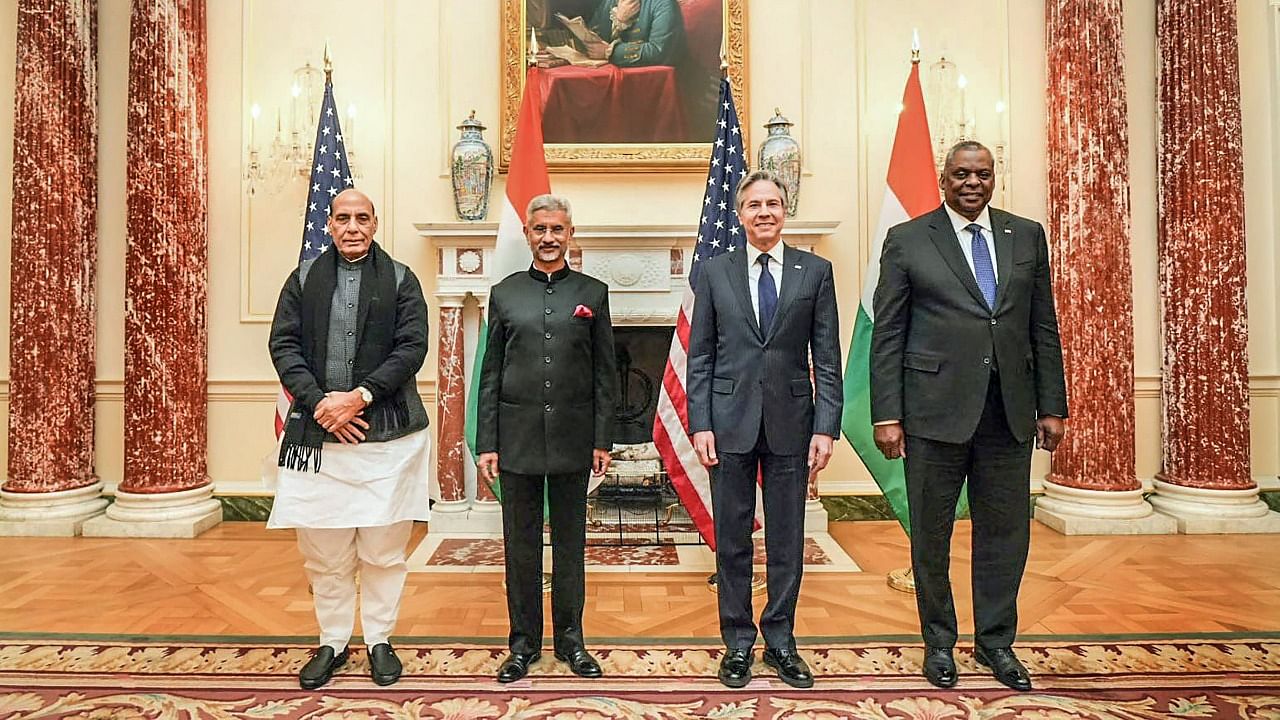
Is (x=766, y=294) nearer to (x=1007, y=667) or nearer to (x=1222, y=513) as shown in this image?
(x=1007, y=667)

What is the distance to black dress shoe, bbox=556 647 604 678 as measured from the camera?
243cm

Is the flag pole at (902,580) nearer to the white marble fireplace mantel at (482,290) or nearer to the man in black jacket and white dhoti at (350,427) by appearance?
the white marble fireplace mantel at (482,290)

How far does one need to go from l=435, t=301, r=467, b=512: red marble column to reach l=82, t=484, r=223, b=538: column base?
1418mm

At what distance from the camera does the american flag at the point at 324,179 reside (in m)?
3.68

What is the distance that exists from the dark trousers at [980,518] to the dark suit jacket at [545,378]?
1038 mm

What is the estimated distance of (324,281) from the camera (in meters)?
2.37

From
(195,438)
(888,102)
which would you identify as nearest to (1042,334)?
(888,102)

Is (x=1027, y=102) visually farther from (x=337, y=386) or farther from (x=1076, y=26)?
(x=337, y=386)

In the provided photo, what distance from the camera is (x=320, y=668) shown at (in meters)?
2.39

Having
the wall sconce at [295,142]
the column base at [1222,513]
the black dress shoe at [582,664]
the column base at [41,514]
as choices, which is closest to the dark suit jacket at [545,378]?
the black dress shoe at [582,664]

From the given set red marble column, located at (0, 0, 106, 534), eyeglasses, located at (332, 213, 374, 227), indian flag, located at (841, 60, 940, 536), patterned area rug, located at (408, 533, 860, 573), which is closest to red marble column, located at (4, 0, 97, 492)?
red marble column, located at (0, 0, 106, 534)

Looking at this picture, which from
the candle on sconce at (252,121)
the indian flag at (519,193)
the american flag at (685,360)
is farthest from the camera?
the candle on sconce at (252,121)

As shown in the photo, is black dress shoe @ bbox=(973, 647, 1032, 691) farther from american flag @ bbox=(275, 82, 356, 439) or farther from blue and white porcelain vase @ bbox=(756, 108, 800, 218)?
american flag @ bbox=(275, 82, 356, 439)

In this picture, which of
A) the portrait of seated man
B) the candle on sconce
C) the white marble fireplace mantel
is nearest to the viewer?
the white marble fireplace mantel
